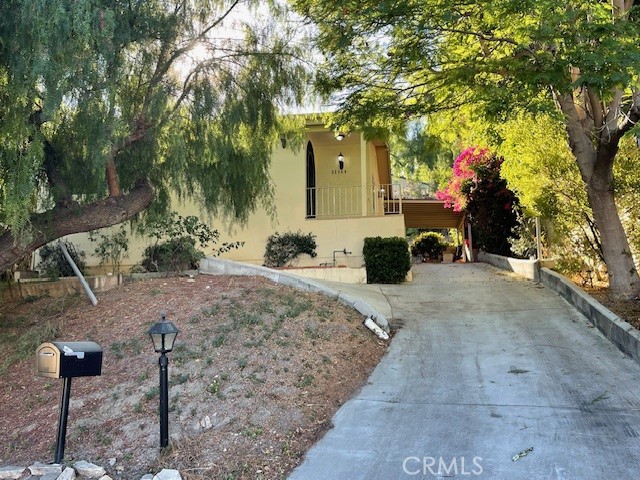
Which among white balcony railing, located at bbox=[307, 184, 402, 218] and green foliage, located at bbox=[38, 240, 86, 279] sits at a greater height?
white balcony railing, located at bbox=[307, 184, 402, 218]

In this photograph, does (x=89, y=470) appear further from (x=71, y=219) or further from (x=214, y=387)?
(x=71, y=219)

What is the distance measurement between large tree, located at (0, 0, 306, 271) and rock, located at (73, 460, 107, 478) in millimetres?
2408

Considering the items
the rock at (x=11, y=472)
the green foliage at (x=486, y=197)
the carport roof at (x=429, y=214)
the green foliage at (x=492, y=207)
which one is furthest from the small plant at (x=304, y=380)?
the carport roof at (x=429, y=214)

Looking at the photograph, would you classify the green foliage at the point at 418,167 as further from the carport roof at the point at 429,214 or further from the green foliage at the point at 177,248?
the green foliage at the point at 177,248

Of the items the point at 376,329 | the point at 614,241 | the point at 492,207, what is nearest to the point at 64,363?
the point at 376,329

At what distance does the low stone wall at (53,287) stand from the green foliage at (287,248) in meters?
4.15

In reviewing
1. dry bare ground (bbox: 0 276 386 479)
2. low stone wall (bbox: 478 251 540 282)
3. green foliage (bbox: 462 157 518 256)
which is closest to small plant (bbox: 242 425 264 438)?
dry bare ground (bbox: 0 276 386 479)

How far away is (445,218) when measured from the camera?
25.4m

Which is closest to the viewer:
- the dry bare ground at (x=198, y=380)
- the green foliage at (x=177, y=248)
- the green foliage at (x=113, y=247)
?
the dry bare ground at (x=198, y=380)

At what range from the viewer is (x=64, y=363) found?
404 cm

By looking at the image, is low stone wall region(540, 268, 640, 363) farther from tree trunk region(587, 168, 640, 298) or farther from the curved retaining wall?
tree trunk region(587, 168, 640, 298)

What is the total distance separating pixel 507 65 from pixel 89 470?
22.8ft

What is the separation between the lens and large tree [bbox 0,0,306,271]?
16.3 feet

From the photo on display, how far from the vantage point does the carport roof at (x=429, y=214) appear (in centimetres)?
2256
